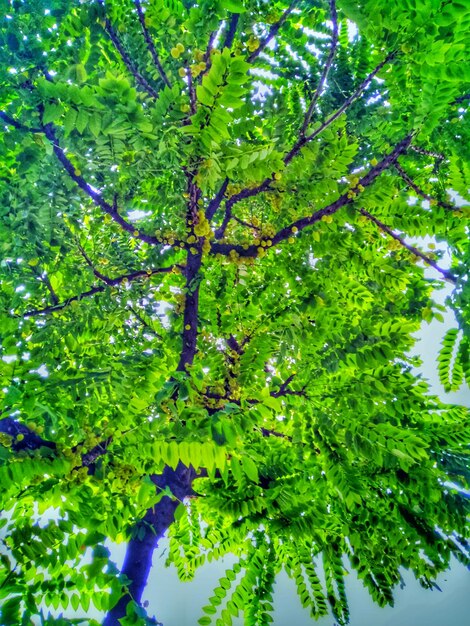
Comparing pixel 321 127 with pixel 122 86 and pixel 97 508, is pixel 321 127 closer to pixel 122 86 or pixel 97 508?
pixel 122 86

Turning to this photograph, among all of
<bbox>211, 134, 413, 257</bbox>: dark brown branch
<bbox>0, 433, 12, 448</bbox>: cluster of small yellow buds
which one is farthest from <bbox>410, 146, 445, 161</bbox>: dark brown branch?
<bbox>0, 433, 12, 448</bbox>: cluster of small yellow buds

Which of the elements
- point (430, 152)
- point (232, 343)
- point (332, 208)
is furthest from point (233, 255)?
point (430, 152)

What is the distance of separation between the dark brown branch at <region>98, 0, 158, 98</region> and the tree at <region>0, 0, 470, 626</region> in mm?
22

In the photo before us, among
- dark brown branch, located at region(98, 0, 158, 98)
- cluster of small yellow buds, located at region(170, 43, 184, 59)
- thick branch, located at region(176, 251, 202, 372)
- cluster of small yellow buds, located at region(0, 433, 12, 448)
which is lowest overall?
cluster of small yellow buds, located at region(0, 433, 12, 448)

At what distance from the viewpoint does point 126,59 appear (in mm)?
1984

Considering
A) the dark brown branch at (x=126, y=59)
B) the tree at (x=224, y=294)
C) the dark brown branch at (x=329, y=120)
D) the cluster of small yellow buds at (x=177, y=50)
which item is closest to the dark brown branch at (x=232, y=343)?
the tree at (x=224, y=294)

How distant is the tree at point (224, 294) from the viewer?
4.04 ft

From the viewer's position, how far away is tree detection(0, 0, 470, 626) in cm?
123

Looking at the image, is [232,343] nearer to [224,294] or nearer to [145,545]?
[224,294]

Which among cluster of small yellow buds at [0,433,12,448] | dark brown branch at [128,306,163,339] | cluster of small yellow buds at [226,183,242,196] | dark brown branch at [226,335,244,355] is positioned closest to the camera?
cluster of small yellow buds at [0,433,12,448]

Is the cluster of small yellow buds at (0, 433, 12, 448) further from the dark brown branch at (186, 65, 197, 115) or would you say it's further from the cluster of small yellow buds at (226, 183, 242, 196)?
the cluster of small yellow buds at (226, 183, 242, 196)

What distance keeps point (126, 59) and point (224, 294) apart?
159cm

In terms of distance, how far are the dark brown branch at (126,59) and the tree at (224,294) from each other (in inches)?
0.9

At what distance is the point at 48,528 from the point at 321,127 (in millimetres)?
1983
